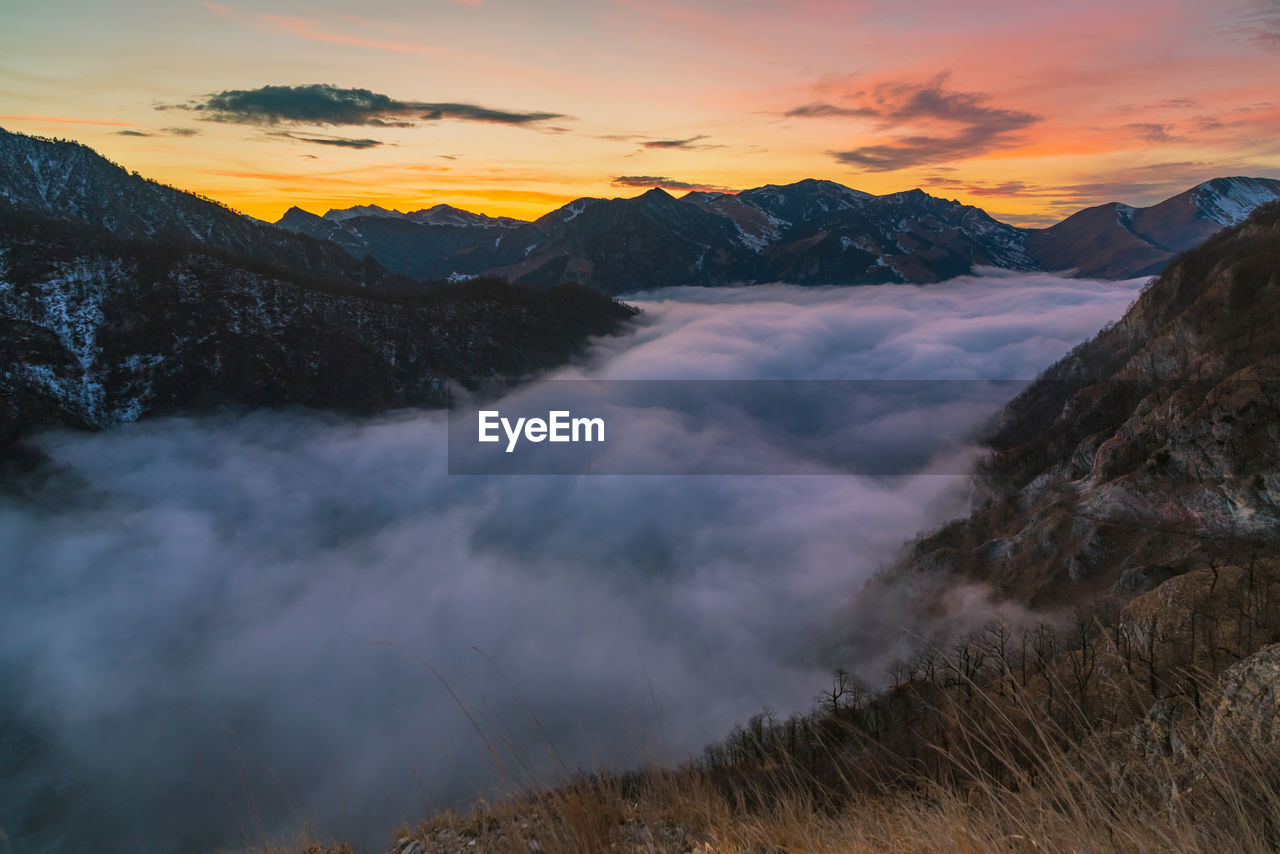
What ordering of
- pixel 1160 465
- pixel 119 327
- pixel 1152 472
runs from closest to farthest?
pixel 1160 465 < pixel 1152 472 < pixel 119 327

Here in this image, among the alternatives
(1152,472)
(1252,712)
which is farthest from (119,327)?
(1152,472)

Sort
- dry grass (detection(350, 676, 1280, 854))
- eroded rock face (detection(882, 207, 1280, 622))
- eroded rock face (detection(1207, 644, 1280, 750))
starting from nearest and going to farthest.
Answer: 1. dry grass (detection(350, 676, 1280, 854))
2. eroded rock face (detection(1207, 644, 1280, 750))
3. eroded rock face (detection(882, 207, 1280, 622))

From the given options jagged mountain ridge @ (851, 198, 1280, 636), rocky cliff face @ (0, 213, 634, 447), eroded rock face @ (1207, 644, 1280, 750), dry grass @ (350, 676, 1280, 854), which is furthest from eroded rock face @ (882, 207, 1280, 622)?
rocky cliff face @ (0, 213, 634, 447)

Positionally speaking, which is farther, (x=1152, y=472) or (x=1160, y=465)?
(x=1152, y=472)

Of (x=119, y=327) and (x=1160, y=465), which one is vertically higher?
(x=119, y=327)

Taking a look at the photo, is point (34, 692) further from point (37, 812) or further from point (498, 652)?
point (498, 652)

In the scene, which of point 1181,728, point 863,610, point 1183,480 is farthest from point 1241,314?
point 1181,728

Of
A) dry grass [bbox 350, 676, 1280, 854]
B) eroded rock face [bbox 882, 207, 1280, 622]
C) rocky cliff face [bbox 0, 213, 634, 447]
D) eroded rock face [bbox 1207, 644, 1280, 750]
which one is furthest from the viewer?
rocky cliff face [bbox 0, 213, 634, 447]

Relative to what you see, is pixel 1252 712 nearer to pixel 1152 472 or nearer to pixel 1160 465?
pixel 1160 465

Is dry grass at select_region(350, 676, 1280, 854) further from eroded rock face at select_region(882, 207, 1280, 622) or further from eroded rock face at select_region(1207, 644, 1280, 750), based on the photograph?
eroded rock face at select_region(882, 207, 1280, 622)

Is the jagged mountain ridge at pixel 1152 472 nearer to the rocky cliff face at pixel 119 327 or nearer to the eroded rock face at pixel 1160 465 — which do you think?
the eroded rock face at pixel 1160 465

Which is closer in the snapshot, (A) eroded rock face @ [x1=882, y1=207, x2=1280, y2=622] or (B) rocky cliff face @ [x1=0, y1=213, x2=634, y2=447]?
(A) eroded rock face @ [x1=882, y1=207, x2=1280, y2=622]

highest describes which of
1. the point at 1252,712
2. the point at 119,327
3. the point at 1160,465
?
the point at 1252,712

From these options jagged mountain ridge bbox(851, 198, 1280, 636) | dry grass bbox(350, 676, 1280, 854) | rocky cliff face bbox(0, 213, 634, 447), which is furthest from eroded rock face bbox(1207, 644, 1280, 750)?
rocky cliff face bbox(0, 213, 634, 447)
